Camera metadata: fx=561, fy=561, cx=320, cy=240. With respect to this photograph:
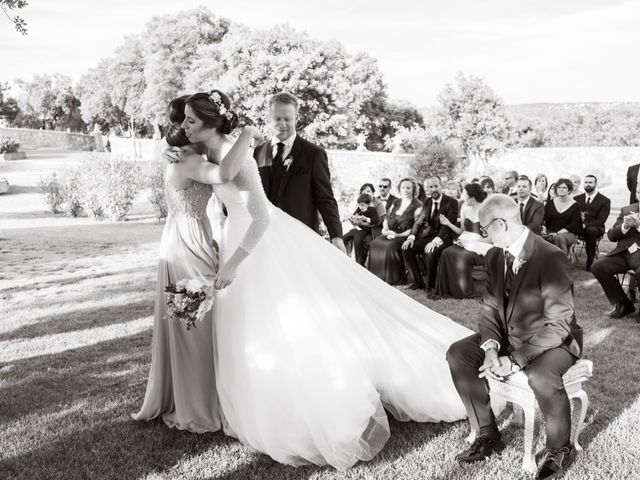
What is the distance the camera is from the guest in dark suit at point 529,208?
346 inches

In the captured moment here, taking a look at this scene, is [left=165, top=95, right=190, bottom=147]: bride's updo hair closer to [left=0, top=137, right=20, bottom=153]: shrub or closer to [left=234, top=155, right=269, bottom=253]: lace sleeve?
[left=234, top=155, right=269, bottom=253]: lace sleeve

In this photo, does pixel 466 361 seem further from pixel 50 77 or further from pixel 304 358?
pixel 50 77

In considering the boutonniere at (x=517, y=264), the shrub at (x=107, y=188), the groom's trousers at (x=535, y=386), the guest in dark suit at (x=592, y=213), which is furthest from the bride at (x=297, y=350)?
the shrub at (x=107, y=188)

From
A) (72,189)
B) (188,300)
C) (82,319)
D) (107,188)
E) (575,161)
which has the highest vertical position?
(188,300)

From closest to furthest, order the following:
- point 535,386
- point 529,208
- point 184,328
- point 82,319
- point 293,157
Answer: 1. point 535,386
2. point 184,328
3. point 293,157
4. point 82,319
5. point 529,208

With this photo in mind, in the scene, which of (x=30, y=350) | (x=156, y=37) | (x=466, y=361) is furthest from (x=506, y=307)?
(x=156, y=37)

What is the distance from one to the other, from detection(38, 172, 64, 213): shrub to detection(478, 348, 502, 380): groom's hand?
17.6m

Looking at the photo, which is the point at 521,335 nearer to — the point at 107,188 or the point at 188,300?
the point at 188,300

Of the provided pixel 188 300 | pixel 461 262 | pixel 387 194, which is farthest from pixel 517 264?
Answer: pixel 387 194

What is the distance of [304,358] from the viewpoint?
11.6ft

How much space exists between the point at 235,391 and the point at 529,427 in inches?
72.2

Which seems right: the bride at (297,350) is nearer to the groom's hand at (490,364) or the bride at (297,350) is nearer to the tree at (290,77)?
the groom's hand at (490,364)

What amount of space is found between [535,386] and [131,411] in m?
2.96

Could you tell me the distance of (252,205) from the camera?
3.51m
